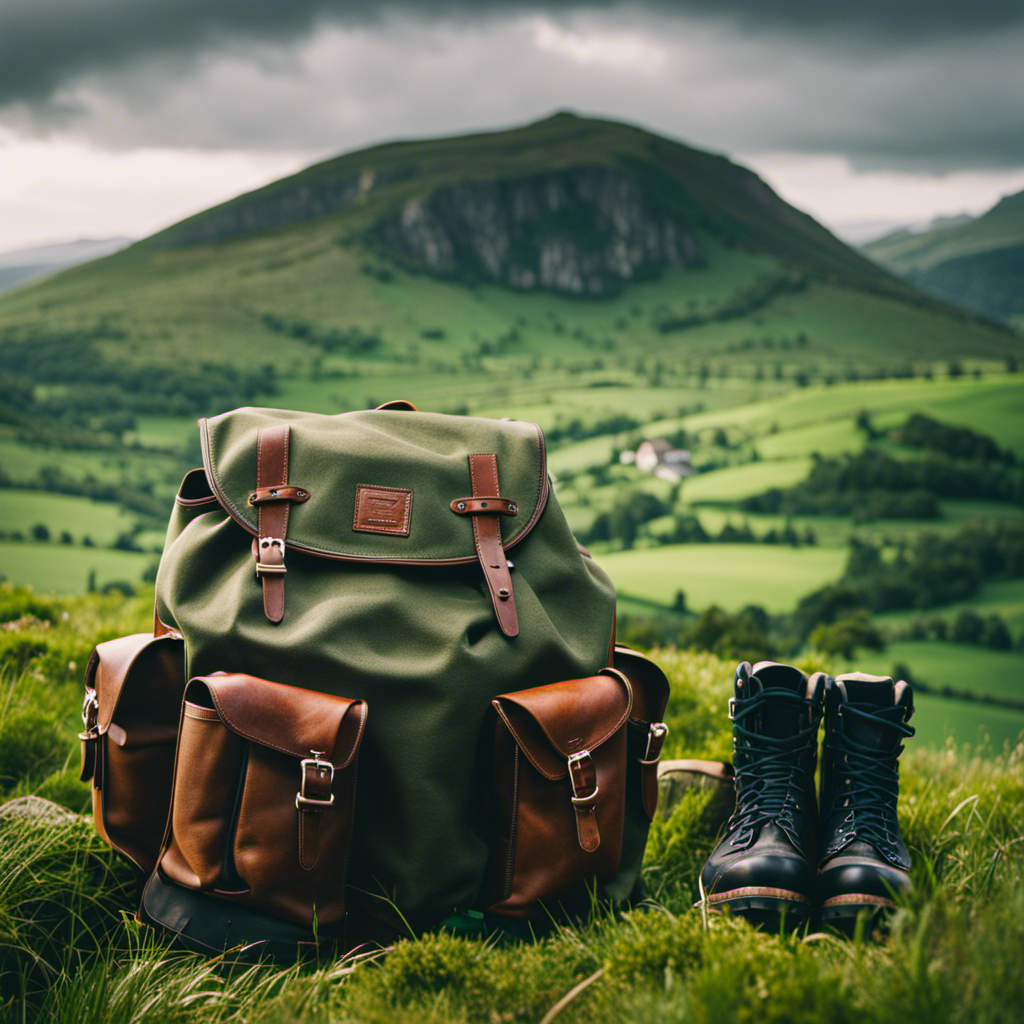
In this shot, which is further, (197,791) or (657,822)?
(657,822)

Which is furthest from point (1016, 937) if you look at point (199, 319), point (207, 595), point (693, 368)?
point (199, 319)

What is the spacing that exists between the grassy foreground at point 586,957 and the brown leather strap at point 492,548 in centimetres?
112

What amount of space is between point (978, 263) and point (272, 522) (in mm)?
156998

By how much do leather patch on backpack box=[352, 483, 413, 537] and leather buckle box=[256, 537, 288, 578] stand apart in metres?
0.30

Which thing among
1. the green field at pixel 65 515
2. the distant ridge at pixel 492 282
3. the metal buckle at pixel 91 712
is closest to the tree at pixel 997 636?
the metal buckle at pixel 91 712

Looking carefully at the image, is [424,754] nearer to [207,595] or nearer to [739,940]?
[207,595]

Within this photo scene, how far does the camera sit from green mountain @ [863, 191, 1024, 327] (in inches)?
4535

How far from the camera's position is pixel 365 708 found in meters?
2.60

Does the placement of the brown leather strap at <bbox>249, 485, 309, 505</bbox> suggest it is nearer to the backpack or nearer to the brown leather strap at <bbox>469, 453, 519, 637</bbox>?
the backpack

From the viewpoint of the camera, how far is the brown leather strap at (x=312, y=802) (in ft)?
8.15

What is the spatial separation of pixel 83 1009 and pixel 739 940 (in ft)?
5.75

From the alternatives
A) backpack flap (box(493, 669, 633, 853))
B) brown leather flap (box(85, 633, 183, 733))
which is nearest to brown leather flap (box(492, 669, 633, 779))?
backpack flap (box(493, 669, 633, 853))

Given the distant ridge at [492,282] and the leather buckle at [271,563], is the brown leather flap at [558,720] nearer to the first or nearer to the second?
the leather buckle at [271,563]

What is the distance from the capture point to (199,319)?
380 feet
